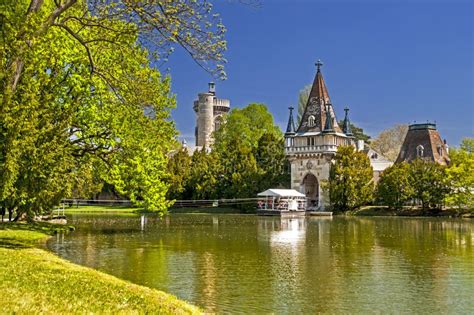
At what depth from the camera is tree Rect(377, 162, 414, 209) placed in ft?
178

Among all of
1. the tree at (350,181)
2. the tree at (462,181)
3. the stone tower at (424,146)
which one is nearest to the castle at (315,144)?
the tree at (350,181)

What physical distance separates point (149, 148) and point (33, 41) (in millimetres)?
12383

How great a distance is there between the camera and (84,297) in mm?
8062

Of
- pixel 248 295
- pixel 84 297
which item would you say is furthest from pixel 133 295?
pixel 248 295

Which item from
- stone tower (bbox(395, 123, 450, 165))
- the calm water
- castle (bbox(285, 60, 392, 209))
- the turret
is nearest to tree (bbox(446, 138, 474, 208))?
stone tower (bbox(395, 123, 450, 165))

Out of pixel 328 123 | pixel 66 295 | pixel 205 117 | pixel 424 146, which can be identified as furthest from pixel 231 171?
pixel 66 295

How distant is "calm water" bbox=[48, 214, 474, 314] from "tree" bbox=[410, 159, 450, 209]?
30.8m

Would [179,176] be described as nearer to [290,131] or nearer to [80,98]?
[290,131]

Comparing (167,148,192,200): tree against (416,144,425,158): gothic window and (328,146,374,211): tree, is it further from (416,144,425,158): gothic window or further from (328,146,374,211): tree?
(416,144,425,158): gothic window

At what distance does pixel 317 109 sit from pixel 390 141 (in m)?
36.0

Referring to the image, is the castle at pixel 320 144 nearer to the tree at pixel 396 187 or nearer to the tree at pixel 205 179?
the tree at pixel 396 187

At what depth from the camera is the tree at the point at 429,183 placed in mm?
53250

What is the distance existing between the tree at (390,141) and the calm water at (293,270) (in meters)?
72.9

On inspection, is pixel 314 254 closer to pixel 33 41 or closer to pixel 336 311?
pixel 336 311
